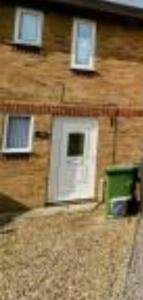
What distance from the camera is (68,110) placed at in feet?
53.0

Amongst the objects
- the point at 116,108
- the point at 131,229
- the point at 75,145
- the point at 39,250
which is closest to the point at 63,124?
the point at 75,145

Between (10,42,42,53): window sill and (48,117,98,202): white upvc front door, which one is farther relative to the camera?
(48,117,98,202): white upvc front door

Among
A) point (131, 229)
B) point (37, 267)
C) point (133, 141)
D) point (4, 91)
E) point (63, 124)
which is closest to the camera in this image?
point (37, 267)

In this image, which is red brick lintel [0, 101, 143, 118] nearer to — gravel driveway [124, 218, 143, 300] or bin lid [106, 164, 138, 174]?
bin lid [106, 164, 138, 174]

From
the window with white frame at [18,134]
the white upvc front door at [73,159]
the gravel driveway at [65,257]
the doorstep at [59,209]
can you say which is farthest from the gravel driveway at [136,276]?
the window with white frame at [18,134]

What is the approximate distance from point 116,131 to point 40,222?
13.9ft

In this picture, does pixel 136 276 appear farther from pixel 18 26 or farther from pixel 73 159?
pixel 18 26

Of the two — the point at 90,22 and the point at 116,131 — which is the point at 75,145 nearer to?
the point at 116,131

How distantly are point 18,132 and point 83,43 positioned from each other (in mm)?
3178

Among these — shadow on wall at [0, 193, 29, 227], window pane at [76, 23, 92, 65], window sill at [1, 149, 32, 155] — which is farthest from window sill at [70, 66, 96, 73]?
shadow on wall at [0, 193, 29, 227]

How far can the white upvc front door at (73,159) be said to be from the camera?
16109 mm

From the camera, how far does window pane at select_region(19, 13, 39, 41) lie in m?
15.3

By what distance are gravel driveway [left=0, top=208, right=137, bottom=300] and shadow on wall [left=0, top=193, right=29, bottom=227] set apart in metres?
0.51

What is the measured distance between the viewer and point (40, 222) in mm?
14109
